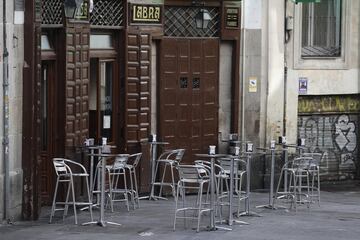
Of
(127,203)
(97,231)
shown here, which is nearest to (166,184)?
(127,203)

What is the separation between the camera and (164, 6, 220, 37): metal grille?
59.5 feet

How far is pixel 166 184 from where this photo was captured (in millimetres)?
17094

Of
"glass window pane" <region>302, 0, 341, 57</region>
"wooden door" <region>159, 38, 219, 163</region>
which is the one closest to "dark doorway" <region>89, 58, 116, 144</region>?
"wooden door" <region>159, 38, 219, 163</region>

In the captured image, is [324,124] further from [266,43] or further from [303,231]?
[303,231]

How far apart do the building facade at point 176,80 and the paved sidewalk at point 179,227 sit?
0.76 m

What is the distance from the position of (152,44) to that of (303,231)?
18.8 feet

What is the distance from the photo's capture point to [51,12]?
15.4 metres

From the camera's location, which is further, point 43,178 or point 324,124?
point 324,124

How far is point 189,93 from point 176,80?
0.42 metres

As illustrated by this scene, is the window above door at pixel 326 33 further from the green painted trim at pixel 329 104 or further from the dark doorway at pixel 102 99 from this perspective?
the dark doorway at pixel 102 99

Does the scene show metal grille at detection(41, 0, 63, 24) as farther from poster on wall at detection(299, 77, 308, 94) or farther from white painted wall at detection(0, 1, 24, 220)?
poster on wall at detection(299, 77, 308, 94)

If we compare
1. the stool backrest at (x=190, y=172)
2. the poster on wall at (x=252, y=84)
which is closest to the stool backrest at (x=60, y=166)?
the stool backrest at (x=190, y=172)

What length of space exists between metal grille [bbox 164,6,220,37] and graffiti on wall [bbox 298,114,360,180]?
11.9 feet

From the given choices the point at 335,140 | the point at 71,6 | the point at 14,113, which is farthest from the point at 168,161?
the point at 335,140
